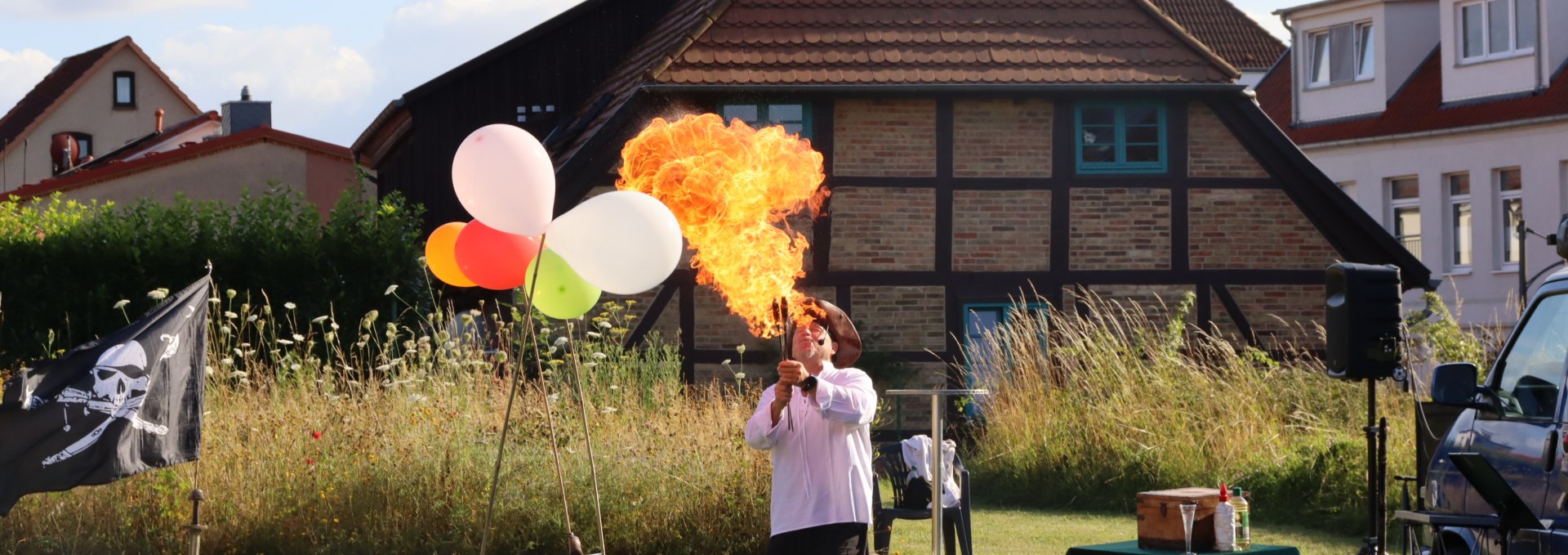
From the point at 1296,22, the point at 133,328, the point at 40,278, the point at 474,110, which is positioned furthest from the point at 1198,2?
the point at 133,328

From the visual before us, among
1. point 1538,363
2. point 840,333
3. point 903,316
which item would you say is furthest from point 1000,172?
point 840,333

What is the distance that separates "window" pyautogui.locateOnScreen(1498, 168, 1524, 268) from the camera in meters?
27.0

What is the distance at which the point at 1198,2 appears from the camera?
3800 centimetres

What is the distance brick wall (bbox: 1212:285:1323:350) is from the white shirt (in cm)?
1352

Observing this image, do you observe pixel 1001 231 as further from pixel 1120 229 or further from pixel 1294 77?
pixel 1294 77

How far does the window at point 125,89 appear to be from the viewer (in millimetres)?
53031

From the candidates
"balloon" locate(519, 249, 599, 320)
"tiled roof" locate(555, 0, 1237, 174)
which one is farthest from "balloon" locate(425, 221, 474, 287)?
"tiled roof" locate(555, 0, 1237, 174)

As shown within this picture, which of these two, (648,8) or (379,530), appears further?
(648,8)

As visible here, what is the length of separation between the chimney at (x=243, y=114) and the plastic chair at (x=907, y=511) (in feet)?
104

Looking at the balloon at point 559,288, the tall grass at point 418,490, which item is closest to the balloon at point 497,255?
the balloon at point 559,288

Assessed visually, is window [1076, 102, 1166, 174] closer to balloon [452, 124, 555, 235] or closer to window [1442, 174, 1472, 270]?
window [1442, 174, 1472, 270]

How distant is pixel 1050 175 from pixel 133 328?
12.2 m

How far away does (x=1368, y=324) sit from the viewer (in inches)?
371

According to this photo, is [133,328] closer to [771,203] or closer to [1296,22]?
[771,203]
